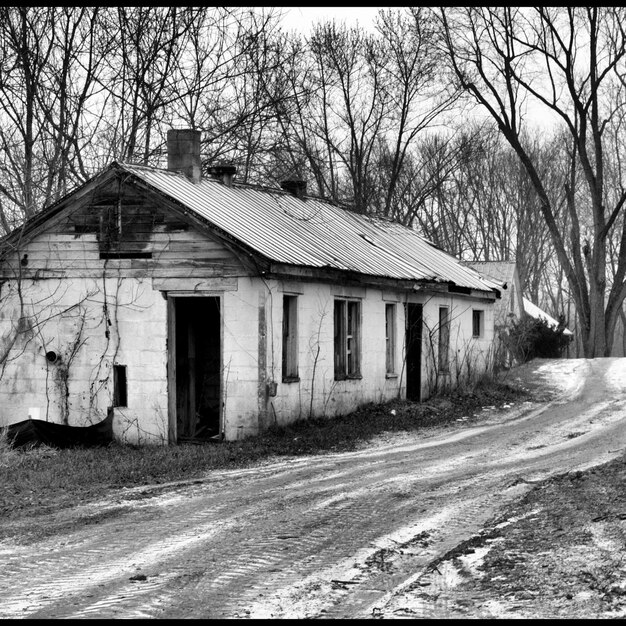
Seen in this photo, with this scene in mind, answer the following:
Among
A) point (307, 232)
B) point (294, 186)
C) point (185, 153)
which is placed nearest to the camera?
point (185, 153)

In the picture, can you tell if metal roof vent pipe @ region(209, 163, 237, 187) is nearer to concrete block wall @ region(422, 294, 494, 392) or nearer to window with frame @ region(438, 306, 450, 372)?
concrete block wall @ region(422, 294, 494, 392)

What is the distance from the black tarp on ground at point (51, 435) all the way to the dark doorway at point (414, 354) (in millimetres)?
8807

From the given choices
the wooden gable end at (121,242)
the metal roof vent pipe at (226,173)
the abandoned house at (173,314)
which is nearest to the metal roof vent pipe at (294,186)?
the metal roof vent pipe at (226,173)

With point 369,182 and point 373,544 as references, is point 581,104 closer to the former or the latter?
point 369,182

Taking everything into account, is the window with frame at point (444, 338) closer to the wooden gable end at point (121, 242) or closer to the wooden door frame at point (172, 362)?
the wooden door frame at point (172, 362)

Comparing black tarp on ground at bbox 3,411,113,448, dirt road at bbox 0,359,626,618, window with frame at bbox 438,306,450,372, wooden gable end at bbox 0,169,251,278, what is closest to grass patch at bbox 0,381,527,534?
black tarp on ground at bbox 3,411,113,448

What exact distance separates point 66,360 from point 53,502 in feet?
23.1

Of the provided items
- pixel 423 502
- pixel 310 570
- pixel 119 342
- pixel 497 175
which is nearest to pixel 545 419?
pixel 119 342

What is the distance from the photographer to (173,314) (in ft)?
58.0

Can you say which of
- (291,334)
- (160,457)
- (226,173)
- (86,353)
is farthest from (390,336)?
(160,457)

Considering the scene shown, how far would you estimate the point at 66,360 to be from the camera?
18312 millimetres

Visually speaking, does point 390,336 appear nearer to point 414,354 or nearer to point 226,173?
point 414,354

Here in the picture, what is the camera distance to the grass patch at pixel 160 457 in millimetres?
12141

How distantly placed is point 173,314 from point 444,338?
9446 millimetres
